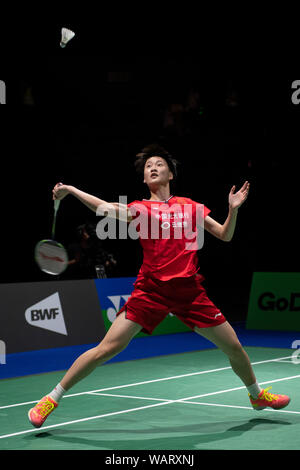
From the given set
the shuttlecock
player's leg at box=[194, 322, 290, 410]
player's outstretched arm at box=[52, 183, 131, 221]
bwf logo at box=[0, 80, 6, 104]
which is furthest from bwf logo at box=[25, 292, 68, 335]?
bwf logo at box=[0, 80, 6, 104]

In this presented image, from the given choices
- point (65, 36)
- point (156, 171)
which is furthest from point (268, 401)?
point (65, 36)

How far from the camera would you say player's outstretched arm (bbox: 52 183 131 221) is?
4645 mm

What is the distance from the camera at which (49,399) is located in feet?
16.0

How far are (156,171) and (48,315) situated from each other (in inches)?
196

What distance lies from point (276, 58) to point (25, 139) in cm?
539

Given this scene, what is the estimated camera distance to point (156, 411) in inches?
222

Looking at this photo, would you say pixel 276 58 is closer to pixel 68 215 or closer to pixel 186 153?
pixel 186 153

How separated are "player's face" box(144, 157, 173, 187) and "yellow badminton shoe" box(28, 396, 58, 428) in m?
1.66

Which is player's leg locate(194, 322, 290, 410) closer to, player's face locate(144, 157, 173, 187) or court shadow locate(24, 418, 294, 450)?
court shadow locate(24, 418, 294, 450)

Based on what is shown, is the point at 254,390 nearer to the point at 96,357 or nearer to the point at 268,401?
the point at 268,401

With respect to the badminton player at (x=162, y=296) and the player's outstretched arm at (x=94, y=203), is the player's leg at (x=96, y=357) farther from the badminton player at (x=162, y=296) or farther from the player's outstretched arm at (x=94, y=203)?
the player's outstretched arm at (x=94, y=203)

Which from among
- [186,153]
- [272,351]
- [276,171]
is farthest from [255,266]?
[272,351]

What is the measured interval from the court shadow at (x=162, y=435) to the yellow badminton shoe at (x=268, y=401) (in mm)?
102

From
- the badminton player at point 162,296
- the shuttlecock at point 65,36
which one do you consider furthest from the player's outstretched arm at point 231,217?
the shuttlecock at point 65,36
